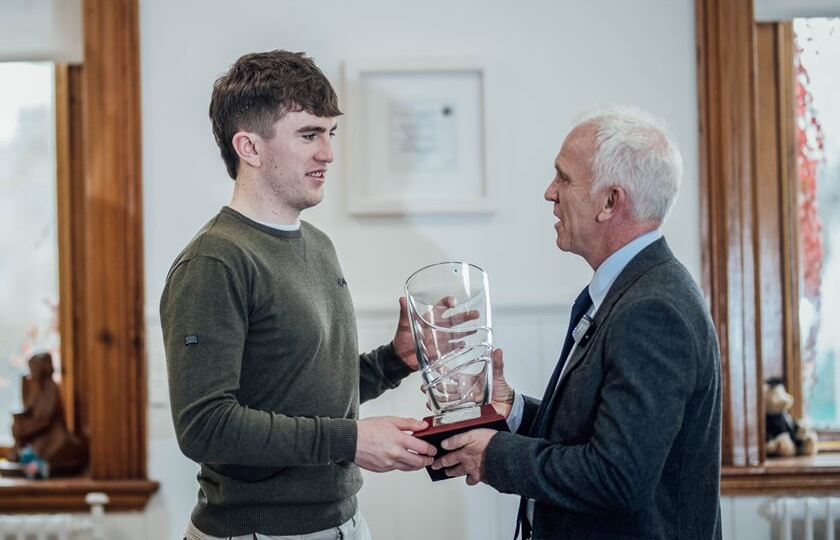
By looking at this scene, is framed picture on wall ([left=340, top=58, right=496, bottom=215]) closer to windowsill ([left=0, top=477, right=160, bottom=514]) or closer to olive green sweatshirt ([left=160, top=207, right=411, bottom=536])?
olive green sweatshirt ([left=160, top=207, right=411, bottom=536])

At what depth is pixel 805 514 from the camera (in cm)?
237

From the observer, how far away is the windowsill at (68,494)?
2.40 metres

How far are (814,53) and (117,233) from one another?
2031 millimetres

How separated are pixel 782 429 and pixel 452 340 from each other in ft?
4.67

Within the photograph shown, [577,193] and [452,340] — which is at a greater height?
[577,193]

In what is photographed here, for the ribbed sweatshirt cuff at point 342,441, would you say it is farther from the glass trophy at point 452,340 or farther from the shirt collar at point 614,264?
the shirt collar at point 614,264

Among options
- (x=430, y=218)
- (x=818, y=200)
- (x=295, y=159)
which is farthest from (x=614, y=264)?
(x=818, y=200)

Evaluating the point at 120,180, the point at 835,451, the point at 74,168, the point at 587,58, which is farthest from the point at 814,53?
the point at 74,168

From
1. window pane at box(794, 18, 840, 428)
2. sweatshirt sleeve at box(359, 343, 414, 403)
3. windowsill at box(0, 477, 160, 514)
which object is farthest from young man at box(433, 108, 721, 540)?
window pane at box(794, 18, 840, 428)

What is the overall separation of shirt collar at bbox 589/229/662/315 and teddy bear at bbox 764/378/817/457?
1251 mm

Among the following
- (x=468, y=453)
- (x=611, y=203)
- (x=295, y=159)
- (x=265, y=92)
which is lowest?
(x=468, y=453)

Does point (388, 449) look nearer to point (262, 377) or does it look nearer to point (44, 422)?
point (262, 377)

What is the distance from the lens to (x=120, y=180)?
7.86ft

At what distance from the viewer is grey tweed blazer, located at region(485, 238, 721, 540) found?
1.29 metres
